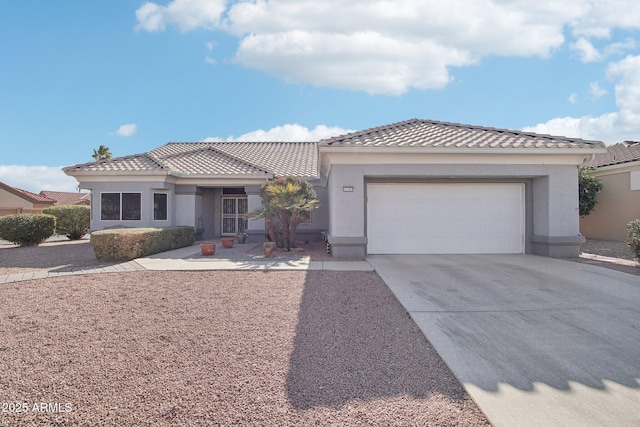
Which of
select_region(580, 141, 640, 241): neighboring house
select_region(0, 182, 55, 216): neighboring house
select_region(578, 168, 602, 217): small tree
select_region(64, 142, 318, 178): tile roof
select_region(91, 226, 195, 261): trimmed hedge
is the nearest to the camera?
select_region(91, 226, 195, 261): trimmed hedge

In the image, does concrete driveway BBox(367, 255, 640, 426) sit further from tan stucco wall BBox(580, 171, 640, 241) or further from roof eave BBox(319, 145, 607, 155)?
tan stucco wall BBox(580, 171, 640, 241)

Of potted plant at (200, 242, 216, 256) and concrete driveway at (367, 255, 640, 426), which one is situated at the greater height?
potted plant at (200, 242, 216, 256)

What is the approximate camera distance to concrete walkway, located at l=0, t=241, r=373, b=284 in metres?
8.46

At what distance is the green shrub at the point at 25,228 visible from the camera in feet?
46.8

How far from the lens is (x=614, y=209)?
14641mm

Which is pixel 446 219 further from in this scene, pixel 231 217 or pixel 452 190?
pixel 231 217

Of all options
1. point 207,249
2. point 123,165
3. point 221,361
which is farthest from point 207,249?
point 221,361

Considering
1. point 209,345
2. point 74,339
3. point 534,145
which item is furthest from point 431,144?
point 74,339

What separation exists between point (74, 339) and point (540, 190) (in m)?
12.3

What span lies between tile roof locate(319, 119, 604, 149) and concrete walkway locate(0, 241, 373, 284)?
3.59 meters

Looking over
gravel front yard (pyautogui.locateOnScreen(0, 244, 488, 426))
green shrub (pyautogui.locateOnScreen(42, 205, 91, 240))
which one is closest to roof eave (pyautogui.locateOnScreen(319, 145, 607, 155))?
gravel front yard (pyautogui.locateOnScreen(0, 244, 488, 426))

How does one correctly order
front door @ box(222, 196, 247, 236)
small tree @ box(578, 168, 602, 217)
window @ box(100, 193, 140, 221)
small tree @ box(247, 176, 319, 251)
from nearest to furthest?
1. small tree @ box(247, 176, 319, 251)
2. small tree @ box(578, 168, 602, 217)
3. window @ box(100, 193, 140, 221)
4. front door @ box(222, 196, 247, 236)

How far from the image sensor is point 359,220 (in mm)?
10500

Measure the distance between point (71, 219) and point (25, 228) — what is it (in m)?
2.89
